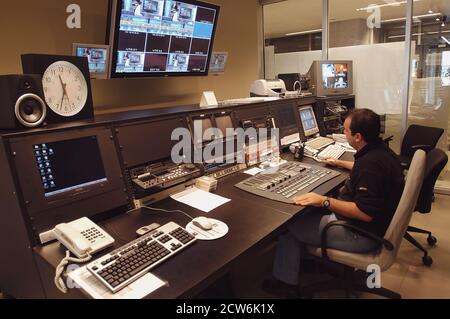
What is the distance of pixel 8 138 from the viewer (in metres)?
1.24

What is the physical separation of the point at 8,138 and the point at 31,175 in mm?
162

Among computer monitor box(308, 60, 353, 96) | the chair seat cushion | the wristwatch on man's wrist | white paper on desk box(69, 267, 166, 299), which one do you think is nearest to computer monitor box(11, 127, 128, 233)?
white paper on desk box(69, 267, 166, 299)

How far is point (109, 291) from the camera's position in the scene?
1.00 meters

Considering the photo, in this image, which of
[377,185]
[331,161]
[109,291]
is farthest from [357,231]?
[109,291]

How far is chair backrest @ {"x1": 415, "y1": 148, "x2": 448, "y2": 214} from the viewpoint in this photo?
6.58ft

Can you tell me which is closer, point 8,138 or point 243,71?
point 8,138

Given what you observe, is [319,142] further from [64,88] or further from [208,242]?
[64,88]

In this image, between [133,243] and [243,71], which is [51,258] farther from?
[243,71]

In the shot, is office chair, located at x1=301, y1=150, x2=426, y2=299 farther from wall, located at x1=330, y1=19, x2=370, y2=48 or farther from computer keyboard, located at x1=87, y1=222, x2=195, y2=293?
wall, located at x1=330, y1=19, x2=370, y2=48

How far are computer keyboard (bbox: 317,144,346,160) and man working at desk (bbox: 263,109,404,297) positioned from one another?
60 centimetres

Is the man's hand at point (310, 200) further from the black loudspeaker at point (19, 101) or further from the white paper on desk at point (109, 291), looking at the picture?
the black loudspeaker at point (19, 101)

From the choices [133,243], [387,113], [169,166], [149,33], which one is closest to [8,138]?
[133,243]

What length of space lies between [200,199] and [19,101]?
93cm
